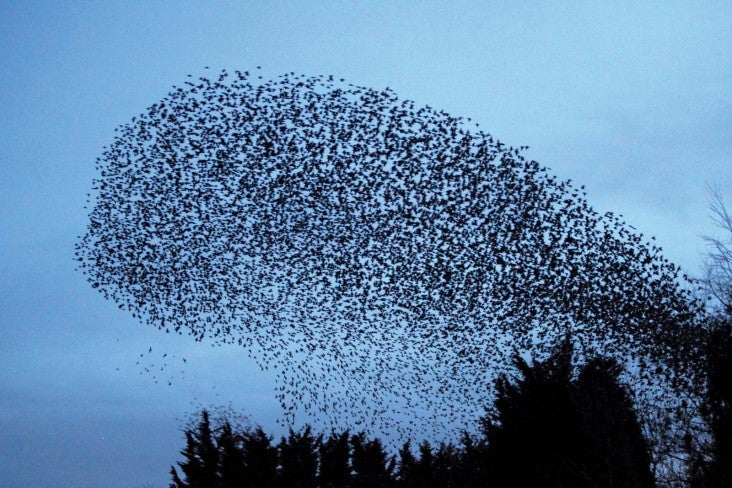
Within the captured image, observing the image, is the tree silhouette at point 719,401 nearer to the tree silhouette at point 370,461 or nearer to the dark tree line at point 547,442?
the dark tree line at point 547,442

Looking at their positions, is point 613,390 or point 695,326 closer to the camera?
point 613,390

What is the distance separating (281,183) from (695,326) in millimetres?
17773

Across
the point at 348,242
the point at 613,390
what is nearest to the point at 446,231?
the point at 348,242

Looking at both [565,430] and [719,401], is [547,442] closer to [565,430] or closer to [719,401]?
[565,430]

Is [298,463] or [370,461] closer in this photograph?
[298,463]

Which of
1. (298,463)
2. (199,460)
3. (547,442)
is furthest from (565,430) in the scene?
(199,460)

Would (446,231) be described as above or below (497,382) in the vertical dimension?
above

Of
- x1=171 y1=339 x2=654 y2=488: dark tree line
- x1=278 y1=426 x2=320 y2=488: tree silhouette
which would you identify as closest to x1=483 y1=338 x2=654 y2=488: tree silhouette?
x1=171 y1=339 x2=654 y2=488: dark tree line

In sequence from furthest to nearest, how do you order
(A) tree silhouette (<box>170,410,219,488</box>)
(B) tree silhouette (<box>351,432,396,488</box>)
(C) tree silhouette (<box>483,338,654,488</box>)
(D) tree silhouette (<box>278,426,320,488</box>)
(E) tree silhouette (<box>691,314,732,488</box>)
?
(B) tree silhouette (<box>351,432,396,488</box>) < (A) tree silhouette (<box>170,410,219,488</box>) < (D) tree silhouette (<box>278,426,320,488</box>) < (C) tree silhouette (<box>483,338,654,488</box>) < (E) tree silhouette (<box>691,314,732,488</box>)

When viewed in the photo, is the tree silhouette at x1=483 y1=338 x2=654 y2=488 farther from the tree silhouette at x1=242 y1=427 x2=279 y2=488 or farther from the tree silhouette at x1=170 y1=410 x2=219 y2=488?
the tree silhouette at x1=170 y1=410 x2=219 y2=488

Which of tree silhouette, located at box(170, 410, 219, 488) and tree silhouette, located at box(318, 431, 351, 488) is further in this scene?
tree silhouette, located at box(318, 431, 351, 488)

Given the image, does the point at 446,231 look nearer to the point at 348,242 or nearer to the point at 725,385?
the point at 348,242

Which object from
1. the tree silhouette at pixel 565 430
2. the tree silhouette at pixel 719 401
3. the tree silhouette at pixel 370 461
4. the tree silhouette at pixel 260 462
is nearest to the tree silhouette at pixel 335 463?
the tree silhouette at pixel 370 461

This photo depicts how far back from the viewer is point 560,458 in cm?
1647
